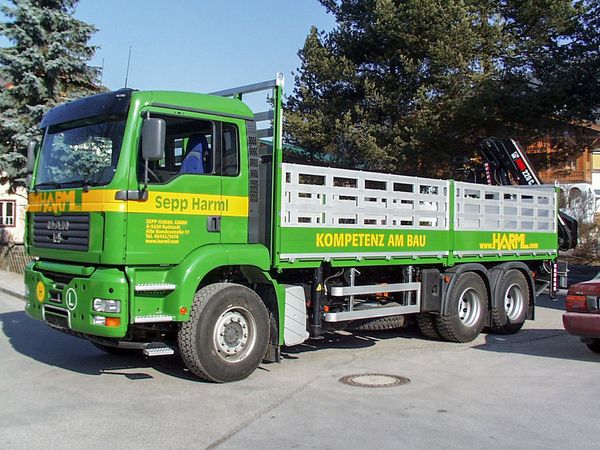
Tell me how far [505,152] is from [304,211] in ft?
23.2

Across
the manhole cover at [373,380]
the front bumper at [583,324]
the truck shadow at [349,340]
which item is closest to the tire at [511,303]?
the truck shadow at [349,340]

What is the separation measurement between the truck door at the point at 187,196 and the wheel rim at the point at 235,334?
0.85 meters

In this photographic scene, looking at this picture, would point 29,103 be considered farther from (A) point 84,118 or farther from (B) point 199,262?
(B) point 199,262

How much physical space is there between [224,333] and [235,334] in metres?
0.15

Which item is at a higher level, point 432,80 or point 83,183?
point 432,80

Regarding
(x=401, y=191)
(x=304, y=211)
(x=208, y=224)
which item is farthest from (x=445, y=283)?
(x=208, y=224)

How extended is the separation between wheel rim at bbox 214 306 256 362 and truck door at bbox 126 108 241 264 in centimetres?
85

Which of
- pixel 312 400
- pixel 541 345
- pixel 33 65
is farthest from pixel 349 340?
pixel 33 65

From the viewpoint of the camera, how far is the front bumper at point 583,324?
8.60 metres

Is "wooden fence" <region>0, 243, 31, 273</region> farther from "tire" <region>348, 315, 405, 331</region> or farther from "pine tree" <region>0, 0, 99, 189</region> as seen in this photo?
"tire" <region>348, 315, 405, 331</region>

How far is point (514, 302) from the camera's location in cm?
1144

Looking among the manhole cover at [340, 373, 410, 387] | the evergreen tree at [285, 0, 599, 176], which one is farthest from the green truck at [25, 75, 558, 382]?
the evergreen tree at [285, 0, 599, 176]

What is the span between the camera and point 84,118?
739 centimetres

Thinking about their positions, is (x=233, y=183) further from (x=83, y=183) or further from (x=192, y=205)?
(x=83, y=183)
